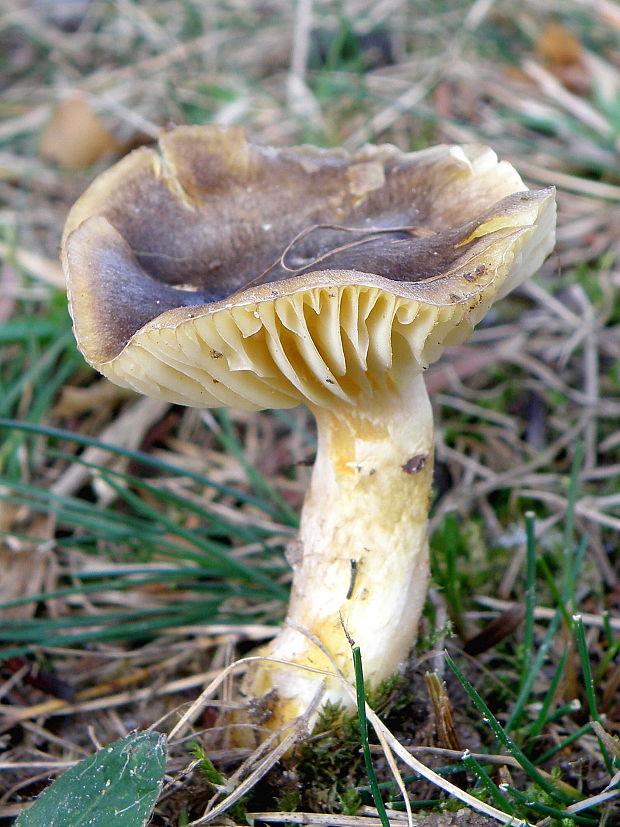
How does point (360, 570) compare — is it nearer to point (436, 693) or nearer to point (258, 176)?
point (436, 693)

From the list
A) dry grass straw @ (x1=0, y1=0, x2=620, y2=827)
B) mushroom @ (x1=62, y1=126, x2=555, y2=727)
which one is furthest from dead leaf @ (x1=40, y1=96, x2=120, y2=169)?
mushroom @ (x1=62, y1=126, x2=555, y2=727)

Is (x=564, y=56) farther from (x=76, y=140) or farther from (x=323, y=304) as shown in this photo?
(x=323, y=304)

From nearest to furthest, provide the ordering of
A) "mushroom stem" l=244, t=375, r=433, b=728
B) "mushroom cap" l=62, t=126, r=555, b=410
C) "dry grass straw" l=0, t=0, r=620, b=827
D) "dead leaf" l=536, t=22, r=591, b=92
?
1. "mushroom cap" l=62, t=126, r=555, b=410
2. "mushroom stem" l=244, t=375, r=433, b=728
3. "dry grass straw" l=0, t=0, r=620, b=827
4. "dead leaf" l=536, t=22, r=591, b=92

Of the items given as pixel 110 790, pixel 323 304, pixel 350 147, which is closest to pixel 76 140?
pixel 350 147

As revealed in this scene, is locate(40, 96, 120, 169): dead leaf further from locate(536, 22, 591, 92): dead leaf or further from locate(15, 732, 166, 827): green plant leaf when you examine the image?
locate(15, 732, 166, 827): green plant leaf

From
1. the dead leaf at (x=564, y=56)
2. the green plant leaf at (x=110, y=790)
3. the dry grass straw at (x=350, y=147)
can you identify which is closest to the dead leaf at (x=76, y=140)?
the dry grass straw at (x=350, y=147)

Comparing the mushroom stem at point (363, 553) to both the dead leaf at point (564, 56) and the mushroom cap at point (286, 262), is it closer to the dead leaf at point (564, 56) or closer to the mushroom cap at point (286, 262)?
the mushroom cap at point (286, 262)

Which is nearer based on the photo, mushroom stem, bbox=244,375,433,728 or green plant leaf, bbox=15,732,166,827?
green plant leaf, bbox=15,732,166,827
